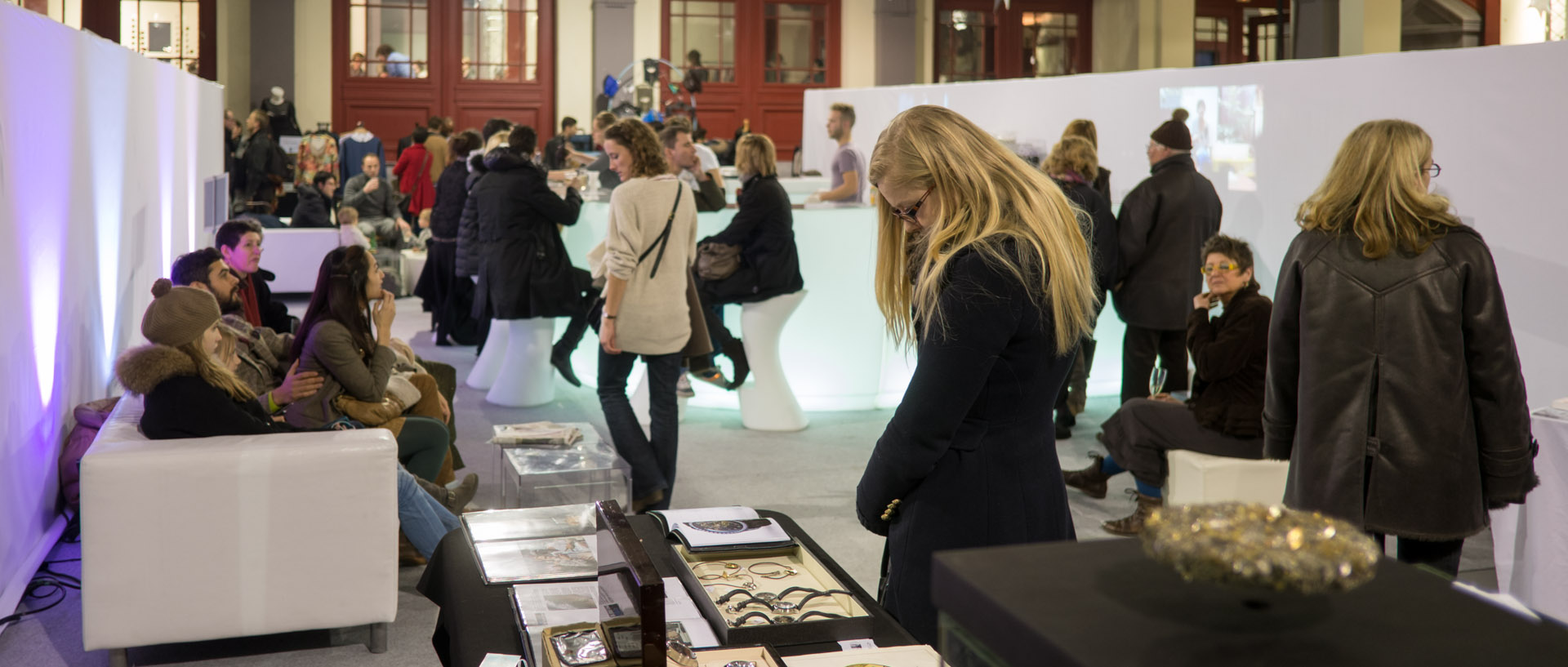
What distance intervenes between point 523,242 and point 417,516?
2.62m

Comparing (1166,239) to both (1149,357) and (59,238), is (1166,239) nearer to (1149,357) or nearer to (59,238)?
(1149,357)

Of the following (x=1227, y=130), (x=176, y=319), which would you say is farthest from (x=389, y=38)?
(x=176, y=319)

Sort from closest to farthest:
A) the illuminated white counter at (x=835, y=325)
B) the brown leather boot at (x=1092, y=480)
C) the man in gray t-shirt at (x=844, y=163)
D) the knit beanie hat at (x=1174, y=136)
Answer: the brown leather boot at (x=1092, y=480) < the knit beanie hat at (x=1174, y=136) < the illuminated white counter at (x=835, y=325) < the man in gray t-shirt at (x=844, y=163)

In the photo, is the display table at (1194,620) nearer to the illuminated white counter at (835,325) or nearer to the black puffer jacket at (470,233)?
the illuminated white counter at (835,325)

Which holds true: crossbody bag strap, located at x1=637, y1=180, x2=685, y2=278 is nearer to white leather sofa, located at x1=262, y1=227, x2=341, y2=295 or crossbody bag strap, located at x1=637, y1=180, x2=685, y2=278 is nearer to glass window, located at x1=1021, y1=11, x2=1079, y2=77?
white leather sofa, located at x1=262, y1=227, x2=341, y2=295

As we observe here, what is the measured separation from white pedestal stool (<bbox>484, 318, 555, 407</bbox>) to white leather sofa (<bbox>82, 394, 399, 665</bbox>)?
326 cm

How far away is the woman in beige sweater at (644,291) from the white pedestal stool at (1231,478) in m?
1.71

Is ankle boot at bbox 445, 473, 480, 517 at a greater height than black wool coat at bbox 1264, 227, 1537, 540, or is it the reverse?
black wool coat at bbox 1264, 227, 1537, 540

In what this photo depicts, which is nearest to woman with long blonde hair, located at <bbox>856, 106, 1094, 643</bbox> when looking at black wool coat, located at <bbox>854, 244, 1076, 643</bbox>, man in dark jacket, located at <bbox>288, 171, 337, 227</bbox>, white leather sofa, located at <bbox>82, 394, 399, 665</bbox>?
black wool coat, located at <bbox>854, 244, 1076, 643</bbox>

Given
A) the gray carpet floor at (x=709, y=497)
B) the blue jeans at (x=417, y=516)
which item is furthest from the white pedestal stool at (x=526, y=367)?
the blue jeans at (x=417, y=516)

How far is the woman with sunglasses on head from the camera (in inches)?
102

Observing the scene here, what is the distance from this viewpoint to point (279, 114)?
15.2 metres

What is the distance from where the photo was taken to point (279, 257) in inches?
389

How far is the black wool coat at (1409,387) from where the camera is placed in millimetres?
2588
